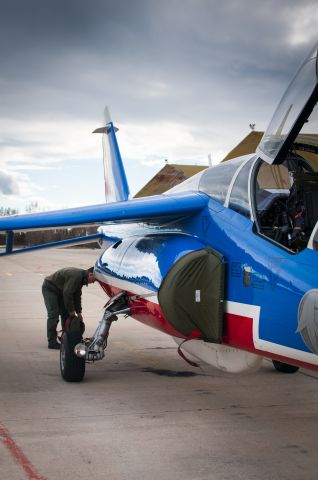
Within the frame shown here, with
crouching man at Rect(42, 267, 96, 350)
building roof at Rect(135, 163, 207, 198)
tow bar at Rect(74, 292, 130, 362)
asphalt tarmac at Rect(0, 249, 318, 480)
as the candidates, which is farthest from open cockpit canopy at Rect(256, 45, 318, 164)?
building roof at Rect(135, 163, 207, 198)

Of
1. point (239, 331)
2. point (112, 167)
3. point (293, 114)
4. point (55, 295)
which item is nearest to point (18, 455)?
point (239, 331)

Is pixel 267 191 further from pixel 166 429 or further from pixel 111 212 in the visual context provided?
pixel 166 429

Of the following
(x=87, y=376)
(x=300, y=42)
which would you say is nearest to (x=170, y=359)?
(x=87, y=376)

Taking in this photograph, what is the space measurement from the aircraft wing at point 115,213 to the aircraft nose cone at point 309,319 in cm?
196

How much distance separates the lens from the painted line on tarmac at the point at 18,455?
14.5ft

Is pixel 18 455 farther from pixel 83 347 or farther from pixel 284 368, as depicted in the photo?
pixel 284 368

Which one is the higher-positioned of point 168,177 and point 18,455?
point 168,177

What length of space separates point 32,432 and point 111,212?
234cm

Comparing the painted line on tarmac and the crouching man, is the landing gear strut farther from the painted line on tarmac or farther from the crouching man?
the painted line on tarmac

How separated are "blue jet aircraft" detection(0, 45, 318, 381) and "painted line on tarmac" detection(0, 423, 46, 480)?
1769 millimetres

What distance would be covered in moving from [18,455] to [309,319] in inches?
98.7

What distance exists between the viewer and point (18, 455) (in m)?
4.81

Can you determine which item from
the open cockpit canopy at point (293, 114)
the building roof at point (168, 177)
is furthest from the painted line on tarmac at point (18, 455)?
the building roof at point (168, 177)

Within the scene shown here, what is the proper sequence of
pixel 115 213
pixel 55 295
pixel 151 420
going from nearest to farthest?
pixel 151 420 < pixel 115 213 < pixel 55 295
